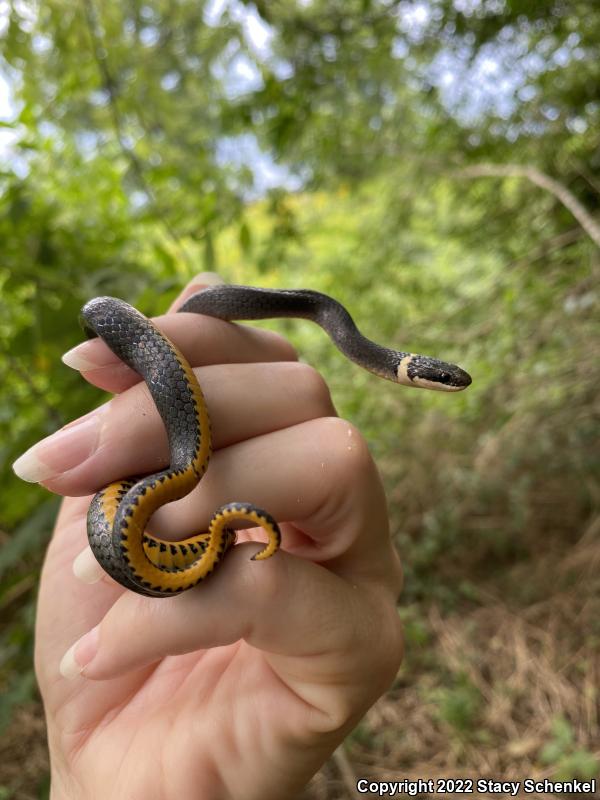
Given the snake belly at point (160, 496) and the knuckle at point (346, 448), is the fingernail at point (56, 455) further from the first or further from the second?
the knuckle at point (346, 448)

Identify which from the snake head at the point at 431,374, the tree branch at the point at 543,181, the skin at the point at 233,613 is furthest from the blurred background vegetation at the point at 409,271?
the snake head at the point at 431,374

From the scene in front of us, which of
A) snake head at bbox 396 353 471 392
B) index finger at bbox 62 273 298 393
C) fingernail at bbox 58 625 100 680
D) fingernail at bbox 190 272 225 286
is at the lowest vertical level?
fingernail at bbox 58 625 100 680

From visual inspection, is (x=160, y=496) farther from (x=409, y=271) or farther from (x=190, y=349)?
(x=409, y=271)

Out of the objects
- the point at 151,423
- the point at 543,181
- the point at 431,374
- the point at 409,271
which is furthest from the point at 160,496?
the point at 409,271

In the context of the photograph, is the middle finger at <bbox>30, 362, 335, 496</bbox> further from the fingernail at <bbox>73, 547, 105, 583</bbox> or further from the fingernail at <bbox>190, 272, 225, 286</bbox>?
the fingernail at <bbox>190, 272, 225, 286</bbox>

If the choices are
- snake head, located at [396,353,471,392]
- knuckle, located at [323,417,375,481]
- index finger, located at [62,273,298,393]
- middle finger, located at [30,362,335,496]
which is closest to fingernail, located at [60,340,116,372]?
index finger, located at [62,273,298,393]

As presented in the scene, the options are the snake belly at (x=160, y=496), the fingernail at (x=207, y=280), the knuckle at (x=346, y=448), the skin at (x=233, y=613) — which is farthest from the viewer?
the fingernail at (x=207, y=280)

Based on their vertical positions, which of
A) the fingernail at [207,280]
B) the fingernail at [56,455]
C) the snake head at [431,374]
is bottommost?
the snake head at [431,374]
